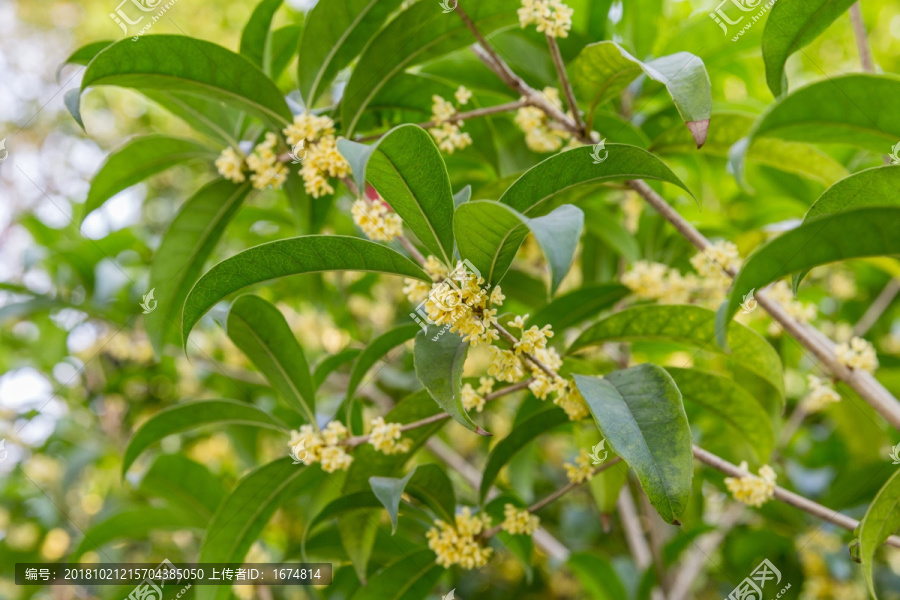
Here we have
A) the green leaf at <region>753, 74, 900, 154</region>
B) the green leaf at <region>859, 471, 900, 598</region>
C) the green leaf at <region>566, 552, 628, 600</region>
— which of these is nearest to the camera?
the green leaf at <region>753, 74, 900, 154</region>

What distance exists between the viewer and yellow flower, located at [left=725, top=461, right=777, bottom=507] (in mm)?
1170

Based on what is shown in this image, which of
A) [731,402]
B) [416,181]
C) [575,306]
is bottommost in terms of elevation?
[731,402]

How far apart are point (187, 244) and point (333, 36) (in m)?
0.58

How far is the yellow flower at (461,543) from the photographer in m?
1.29

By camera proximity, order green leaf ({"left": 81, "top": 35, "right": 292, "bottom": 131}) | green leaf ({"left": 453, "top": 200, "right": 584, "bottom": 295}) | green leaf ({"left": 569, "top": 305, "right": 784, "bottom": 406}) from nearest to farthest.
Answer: green leaf ({"left": 453, "top": 200, "right": 584, "bottom": 295})
green leaf ({"left": 81, "top": 35, "right": 292, "bottom": 131})
green leaf ({"left": 569, "top": 305, "right": 784, "bottom": 406})

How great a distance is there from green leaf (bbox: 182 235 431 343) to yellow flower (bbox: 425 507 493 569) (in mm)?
588

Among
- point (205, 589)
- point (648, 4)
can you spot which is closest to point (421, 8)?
point (648, 4)

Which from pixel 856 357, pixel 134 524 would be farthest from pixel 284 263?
pixel 134 524

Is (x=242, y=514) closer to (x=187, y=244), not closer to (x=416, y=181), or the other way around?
(x=187, y=244)

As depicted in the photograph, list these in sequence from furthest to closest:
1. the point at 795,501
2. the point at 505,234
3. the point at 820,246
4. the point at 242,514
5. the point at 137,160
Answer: the point at 137,160, the point at 242,514, the point at 795,501, the point at 505,234, the point at 820,246

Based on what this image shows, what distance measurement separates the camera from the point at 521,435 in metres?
1.33

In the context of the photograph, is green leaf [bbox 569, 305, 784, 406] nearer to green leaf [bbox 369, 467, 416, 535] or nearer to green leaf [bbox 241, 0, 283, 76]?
green leaf [bbox 369, 467, 416, 535]

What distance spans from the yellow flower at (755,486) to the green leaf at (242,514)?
861 millimetres

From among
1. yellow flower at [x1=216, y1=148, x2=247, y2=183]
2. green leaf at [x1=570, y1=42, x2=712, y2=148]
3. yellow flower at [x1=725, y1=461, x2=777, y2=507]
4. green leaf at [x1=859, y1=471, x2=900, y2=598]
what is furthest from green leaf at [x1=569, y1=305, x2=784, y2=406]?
yellow flower at [x1=216, y1=148, x2=247, y2=183]
